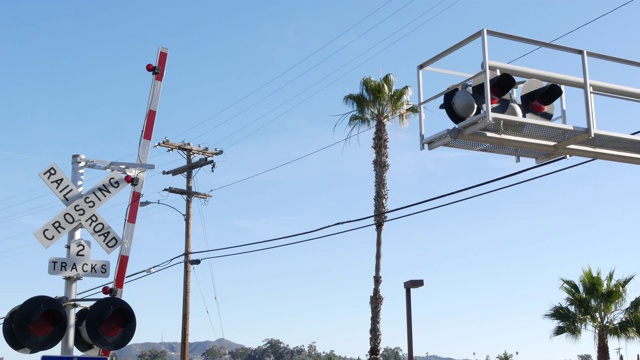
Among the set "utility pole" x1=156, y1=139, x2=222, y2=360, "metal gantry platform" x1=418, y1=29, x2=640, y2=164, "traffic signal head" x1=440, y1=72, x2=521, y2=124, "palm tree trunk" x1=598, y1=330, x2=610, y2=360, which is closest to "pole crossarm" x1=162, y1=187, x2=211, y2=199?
"utility pole" x1=156, y1=139, x2=222, y2=360

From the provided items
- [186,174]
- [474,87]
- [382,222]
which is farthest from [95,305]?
[186,174]

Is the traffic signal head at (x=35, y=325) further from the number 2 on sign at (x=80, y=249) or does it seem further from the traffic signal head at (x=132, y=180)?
the traffic signal head at (x=132, y=180)

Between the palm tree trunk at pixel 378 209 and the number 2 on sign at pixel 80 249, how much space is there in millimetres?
18497

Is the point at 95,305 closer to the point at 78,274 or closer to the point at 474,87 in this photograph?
the point at 78,274

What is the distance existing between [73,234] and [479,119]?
4.31m

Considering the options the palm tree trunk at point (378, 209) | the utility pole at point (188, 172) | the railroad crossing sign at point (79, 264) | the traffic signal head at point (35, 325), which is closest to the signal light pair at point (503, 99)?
the railroad crossing sign at point (79, 264)

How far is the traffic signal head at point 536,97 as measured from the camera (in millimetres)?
9961

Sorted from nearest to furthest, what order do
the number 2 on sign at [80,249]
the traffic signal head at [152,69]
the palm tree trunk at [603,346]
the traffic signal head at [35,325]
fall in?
the traffic signal head at [35,325]
the number 2 on sign at [80,249]
the traffic signal head at [152,69]
the palm tree trunk at [603,346]

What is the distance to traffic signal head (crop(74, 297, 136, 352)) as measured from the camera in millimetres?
8195

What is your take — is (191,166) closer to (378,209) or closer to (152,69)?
(378,209)

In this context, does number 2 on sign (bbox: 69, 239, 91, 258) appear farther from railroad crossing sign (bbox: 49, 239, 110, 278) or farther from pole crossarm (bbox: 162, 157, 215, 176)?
pole crossarm (bbox: 162, 157, 215, 176)

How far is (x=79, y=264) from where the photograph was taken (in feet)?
29.5

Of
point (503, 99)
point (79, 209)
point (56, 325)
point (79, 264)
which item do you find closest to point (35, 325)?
point (56, 325)

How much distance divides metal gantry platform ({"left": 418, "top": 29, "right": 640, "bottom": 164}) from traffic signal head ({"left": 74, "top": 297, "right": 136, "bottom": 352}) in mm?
3894
